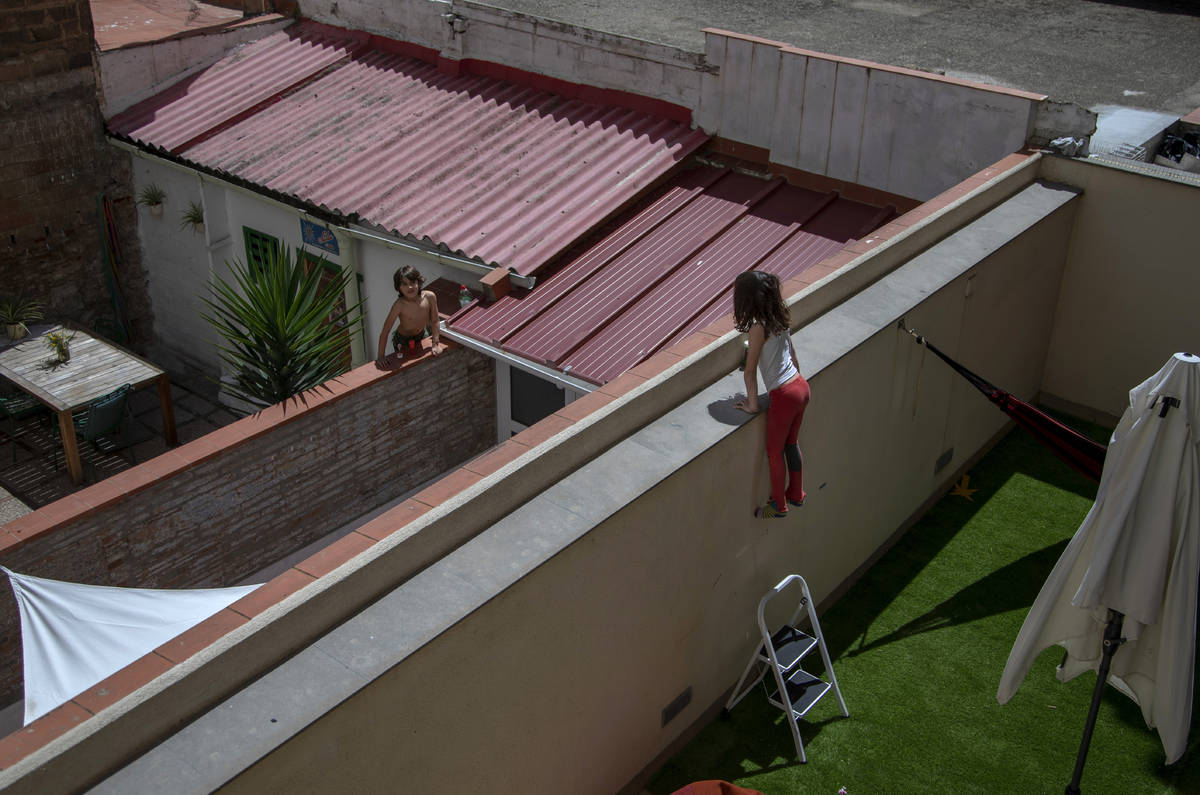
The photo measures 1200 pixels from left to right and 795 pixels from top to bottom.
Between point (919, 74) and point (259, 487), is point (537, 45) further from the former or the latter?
point (259, 487)

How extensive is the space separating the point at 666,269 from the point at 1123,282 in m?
3.88

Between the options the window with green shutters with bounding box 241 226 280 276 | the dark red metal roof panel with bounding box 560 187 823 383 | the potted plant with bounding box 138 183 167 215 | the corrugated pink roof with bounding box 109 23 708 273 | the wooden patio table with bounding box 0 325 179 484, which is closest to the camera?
the dark red metal roof panel with bounding box 560 187 823 383

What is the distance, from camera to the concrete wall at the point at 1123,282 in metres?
9.00

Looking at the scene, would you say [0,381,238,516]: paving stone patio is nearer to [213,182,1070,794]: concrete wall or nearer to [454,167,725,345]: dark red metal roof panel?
[454,167,725,345]: dark red metal roof panel

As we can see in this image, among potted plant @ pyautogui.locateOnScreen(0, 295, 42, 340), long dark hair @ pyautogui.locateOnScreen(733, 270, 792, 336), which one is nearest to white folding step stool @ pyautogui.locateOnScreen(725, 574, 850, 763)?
long dark hair @ pyautogui.locateOnScreen(733, 270, 792, 336)

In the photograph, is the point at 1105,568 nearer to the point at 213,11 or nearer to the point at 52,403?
the point at 52,403

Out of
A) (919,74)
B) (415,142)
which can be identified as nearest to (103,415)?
(415,142)

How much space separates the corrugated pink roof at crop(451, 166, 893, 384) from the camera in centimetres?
884

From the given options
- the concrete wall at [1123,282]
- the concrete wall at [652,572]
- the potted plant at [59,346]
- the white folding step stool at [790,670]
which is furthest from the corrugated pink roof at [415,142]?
the white folding step stool at [790,670]

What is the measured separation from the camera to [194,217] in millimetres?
12578

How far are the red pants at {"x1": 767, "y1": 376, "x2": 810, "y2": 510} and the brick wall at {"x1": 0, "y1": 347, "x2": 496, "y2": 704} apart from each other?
3664 mm

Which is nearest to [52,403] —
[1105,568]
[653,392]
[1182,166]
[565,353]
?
[565,353]

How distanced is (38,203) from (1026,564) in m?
10.9

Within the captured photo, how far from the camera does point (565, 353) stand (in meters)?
8.75
